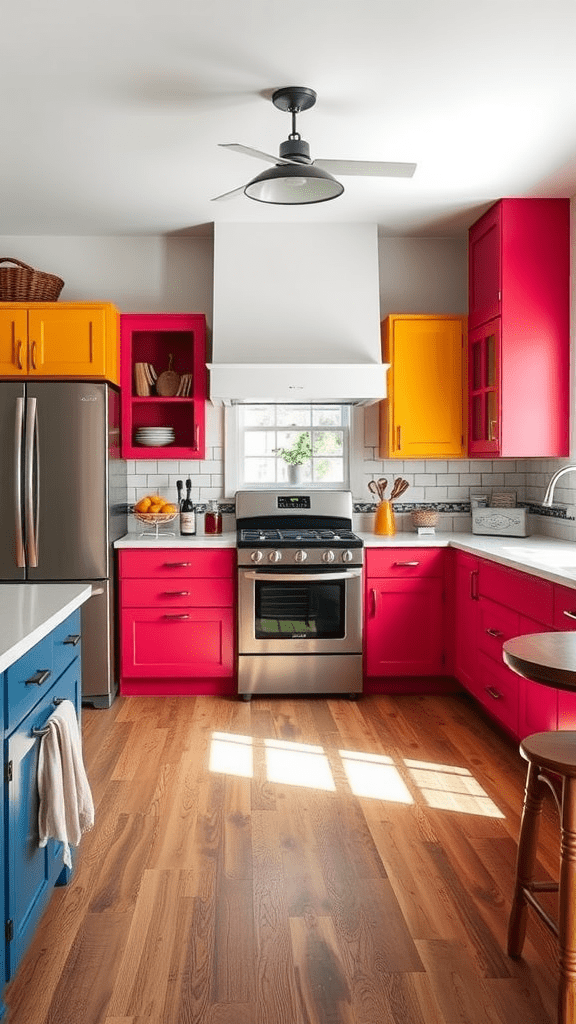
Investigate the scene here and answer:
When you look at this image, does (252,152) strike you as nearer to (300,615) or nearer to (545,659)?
(545,659)

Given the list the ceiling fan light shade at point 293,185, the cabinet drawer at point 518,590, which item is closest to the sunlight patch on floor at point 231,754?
the cabinet drawer at point 518,590

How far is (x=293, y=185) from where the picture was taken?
2.99 m

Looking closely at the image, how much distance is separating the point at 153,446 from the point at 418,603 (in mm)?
1833

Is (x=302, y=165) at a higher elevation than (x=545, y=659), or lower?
higher

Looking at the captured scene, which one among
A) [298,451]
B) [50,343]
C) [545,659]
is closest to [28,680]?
[545,659]

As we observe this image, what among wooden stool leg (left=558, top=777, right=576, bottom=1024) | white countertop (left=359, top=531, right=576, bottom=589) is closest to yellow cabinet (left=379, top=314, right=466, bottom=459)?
white countertop (left=359, top=531, right=576, bottom=589)

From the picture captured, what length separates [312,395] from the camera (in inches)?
178

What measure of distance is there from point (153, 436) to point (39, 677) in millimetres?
2918

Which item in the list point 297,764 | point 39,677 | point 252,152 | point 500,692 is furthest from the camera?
point 500,692

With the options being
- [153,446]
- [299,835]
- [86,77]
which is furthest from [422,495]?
[86,77]

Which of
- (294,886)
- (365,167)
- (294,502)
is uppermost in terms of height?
(365,167)

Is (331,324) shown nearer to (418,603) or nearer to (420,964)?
(418,603)

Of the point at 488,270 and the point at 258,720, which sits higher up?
the point at 488,270

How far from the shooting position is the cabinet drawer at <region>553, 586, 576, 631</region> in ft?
9.61
